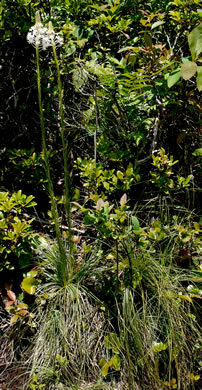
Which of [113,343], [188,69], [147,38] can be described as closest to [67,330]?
[113,343]

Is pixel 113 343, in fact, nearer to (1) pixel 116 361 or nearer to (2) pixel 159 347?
(1) pixel 116 361

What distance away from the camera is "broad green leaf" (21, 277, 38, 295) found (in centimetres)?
205

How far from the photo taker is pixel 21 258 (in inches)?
85.4

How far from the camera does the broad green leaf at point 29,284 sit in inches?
80.9

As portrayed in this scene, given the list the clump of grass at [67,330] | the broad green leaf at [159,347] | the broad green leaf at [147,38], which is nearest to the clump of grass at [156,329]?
the broad green leaf at [159,347]

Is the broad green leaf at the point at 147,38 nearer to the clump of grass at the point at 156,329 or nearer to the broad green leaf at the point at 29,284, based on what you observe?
the clump of grass at the point at 156,329

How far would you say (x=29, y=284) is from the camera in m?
2.08

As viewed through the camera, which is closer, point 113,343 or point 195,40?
point 195,40

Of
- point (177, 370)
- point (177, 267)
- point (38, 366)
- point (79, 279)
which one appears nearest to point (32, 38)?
point (79, 279)

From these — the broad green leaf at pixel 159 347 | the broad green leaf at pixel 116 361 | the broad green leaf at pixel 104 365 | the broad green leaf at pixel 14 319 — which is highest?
the broad green leaf at pixel 14 319

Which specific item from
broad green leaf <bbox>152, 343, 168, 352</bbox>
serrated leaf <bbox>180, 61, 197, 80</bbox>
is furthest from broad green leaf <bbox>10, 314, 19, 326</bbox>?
serrated leaf <bbox>180, 61, 197, 80</bbox>

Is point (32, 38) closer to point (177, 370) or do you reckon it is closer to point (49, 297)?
point (49, 297)

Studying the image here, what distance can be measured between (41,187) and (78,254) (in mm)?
557

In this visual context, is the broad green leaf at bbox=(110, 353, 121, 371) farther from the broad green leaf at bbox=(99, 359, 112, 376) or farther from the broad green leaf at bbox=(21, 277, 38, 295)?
the broad green leaf at bbox=(21, 277, 38, 295)
